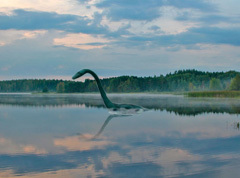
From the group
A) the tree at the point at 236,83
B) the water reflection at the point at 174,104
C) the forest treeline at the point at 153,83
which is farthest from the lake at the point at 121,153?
the forest treeline at the point at 153,83

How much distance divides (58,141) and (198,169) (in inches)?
256

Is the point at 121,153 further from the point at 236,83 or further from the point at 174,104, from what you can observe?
the point at 236,83

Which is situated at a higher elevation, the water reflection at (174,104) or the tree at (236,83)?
the tree at (236,83)

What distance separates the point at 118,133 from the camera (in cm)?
1475

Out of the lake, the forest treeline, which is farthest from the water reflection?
the forest treeline

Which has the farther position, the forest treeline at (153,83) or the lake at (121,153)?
the forest treeline at (153,83)

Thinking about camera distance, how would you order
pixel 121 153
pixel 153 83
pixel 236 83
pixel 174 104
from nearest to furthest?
pixel 121 153 → pixel 174 104 → pixel 236 83 → pixel 153 83

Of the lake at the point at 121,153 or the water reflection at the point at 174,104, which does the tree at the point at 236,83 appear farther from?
the lake at the point at 121,153

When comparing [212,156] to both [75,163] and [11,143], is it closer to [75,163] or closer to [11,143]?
[75,163]

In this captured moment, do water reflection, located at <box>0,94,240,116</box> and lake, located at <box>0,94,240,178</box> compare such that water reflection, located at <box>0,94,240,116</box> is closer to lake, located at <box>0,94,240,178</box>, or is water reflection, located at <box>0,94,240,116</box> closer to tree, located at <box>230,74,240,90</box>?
lake, located at <box>0,94,240,178</box>

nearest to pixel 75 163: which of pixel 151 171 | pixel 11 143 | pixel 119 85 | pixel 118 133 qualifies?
pixel 151 171

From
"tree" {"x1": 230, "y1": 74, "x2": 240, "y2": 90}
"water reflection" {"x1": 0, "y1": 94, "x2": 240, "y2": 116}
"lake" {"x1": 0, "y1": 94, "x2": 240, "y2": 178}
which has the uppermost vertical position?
"tree" {"x1": 230, "y1": 74, "x2": 240, "y2": 90}

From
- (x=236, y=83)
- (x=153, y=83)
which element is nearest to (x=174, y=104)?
(x=236, y=83)

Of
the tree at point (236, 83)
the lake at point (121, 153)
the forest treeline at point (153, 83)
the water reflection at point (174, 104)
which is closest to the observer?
the lake at point (121, 153)
